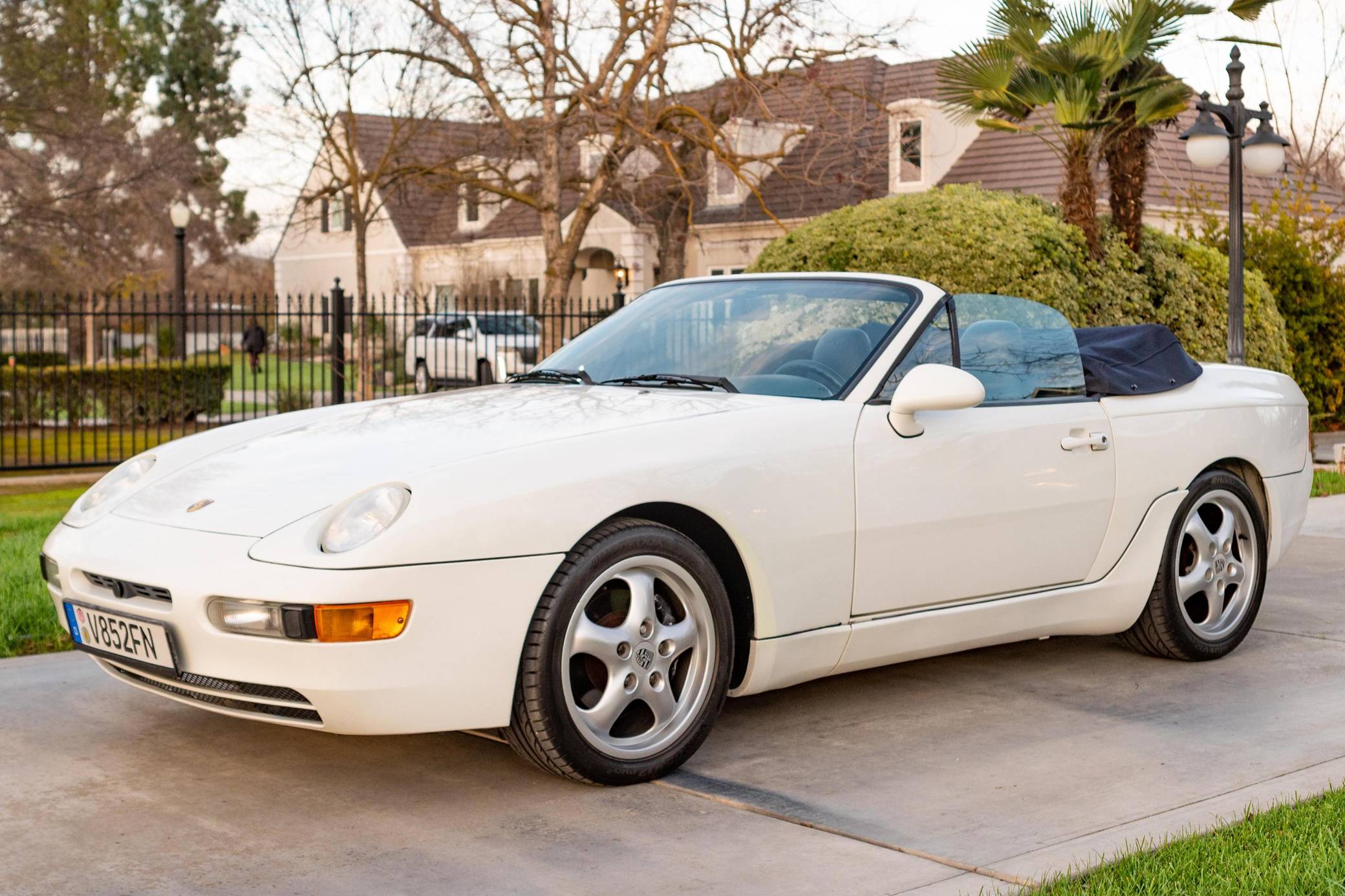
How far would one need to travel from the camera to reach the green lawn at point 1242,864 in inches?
124

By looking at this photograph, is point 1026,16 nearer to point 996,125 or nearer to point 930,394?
point 996,125

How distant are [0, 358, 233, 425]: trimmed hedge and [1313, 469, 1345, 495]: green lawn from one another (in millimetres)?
13050

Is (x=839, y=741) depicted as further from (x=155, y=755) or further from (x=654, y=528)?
(x=155, y=755)

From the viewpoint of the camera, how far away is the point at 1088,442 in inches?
201

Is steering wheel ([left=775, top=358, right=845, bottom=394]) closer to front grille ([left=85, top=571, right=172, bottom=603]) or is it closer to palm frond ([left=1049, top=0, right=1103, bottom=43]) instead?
front grille ([left=85, top=571, right=172, bottom=603])

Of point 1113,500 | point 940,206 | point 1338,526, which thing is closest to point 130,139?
point 940,206

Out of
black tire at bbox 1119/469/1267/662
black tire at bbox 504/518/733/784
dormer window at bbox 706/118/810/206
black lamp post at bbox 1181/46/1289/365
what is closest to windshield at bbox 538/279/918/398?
black tire at bbox 504/518/733/784

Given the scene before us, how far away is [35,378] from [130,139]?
20.2 m

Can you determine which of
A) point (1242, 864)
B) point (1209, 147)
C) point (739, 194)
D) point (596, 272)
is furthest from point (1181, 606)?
point (596, 272)

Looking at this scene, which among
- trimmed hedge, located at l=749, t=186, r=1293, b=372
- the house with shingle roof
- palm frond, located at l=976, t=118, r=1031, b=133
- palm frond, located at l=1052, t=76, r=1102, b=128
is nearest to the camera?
trimmed hedge, located at l=749, t=186, r=1293, b=372

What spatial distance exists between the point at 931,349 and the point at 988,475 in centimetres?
48

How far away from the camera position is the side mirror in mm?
4449

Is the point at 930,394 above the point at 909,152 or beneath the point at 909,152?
beneath

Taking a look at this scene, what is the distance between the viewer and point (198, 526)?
392cm
